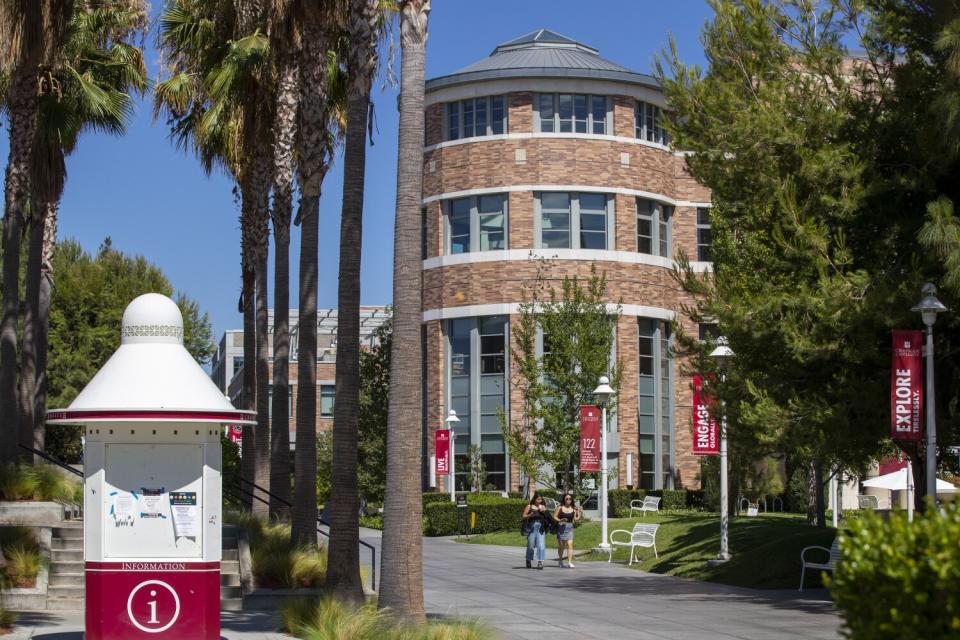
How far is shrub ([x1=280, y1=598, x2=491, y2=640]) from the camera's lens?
43.4 feet

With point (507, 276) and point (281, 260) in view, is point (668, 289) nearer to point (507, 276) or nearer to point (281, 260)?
point (507, 276)

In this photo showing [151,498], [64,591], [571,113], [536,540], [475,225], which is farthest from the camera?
[571,113]

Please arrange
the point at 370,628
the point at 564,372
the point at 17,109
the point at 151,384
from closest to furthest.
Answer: the point at 370,628
the point at 151,384
the point at 17,109
the point at 564,372

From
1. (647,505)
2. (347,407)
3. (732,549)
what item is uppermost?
(347,407)

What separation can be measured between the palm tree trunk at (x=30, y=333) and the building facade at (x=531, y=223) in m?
22.3

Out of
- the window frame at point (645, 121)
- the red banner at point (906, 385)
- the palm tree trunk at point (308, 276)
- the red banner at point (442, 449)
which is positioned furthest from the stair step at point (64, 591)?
the window frame at point (645, 121)

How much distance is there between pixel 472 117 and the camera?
49.8m

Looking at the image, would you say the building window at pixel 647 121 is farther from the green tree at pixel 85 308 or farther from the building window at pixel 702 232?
the green tree at pixel 85 308

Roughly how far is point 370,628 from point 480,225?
36.4 m

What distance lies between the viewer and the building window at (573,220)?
4903 cm

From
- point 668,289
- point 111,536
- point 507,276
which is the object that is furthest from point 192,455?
point 668,289

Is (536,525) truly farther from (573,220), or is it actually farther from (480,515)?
(573,220)


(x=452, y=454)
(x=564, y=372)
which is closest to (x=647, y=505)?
(x=564, y=372)

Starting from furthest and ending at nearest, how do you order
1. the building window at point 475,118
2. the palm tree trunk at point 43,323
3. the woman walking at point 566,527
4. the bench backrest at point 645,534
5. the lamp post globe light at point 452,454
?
the building window at point 475,118 → the lamp post globe light at point 452,454 → the bench backrest at point 645,534 → the palm tree trunk at point 43,323 → the woman walking at point 566,527
